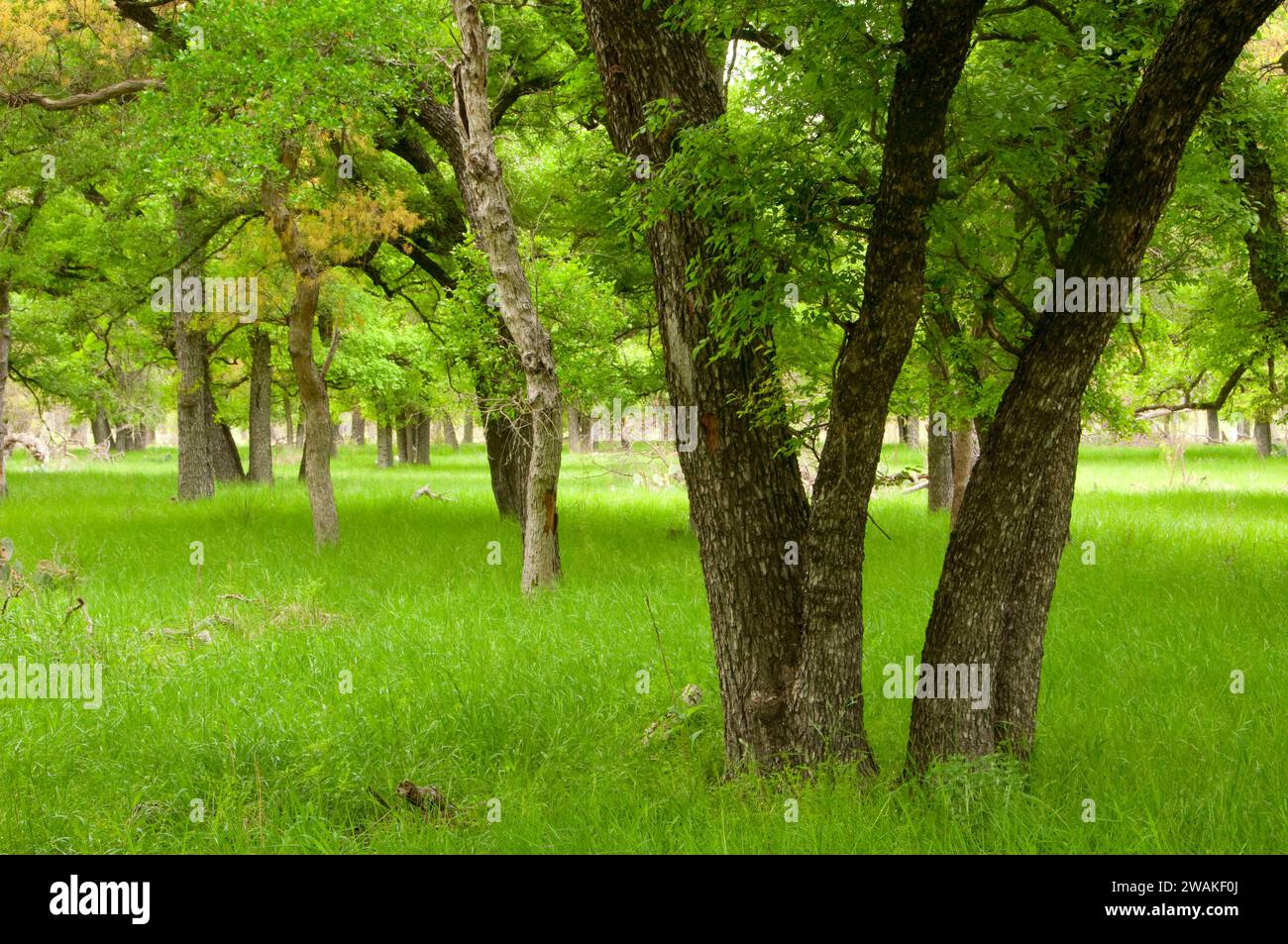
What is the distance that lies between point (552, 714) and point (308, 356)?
8298 millimetres

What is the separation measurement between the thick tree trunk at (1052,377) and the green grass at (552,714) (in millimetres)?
511

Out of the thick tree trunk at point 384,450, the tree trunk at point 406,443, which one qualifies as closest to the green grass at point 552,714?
the thick tree trunk at point 384,450

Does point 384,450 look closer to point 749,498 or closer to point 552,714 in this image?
point 552,714

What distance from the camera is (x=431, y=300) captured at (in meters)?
17.8

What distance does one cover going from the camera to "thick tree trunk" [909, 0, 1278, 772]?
3.68 metres

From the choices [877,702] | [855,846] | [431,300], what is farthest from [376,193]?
[855,846]

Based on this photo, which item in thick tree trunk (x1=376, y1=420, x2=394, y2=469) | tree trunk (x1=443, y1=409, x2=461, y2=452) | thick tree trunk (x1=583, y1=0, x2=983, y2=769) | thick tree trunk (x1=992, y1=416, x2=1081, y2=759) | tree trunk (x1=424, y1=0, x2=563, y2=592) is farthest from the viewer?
tree trunk (x1=443, y1=409, x2=461, y2=452)

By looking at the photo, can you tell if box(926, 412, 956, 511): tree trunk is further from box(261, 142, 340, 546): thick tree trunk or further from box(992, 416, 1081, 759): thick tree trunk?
box(992, 416, 1081, 759): thick tree trunk

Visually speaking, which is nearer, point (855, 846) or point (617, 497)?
point (855, 846)

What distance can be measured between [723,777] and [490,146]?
6.74 metres

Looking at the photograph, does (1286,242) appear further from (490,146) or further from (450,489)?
(450,489)

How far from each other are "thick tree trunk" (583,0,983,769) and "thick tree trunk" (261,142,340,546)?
829cm

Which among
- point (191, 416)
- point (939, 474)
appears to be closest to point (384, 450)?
point (191, 416)

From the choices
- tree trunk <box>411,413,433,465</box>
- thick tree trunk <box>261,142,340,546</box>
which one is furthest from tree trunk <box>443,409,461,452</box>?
thick tree trunk <box>261,142,340,546</box>
